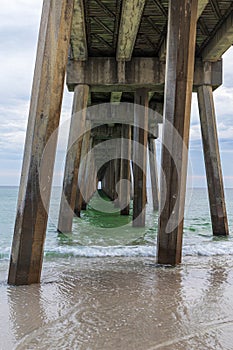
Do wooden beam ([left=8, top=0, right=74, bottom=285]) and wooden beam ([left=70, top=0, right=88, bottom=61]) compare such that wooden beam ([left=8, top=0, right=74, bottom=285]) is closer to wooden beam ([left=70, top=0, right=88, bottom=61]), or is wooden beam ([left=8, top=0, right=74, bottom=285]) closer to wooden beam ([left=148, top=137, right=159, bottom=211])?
wooden beam ([left=70, top=0, right=88, bottom=61])

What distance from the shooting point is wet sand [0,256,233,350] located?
6.59ft

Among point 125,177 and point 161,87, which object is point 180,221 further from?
point 125,177

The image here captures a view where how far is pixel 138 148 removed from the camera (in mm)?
8203

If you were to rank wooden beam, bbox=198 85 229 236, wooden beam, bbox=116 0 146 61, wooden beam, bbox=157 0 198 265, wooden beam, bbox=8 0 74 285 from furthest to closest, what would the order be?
wooden beam, bbox=198 85 229 236, wooden beam, bbox=116 0 146 61, wooden beam, bbox=157 0 198 265, wooden beam, bbox=8 0 74 285

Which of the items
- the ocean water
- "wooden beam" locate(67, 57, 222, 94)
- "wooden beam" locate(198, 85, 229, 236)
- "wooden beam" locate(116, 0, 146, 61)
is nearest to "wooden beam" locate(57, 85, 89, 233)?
"wooden beam" locate(67, 57, 222, 94)

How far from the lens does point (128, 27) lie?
6.51m

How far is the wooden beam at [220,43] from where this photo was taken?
6.47 meters

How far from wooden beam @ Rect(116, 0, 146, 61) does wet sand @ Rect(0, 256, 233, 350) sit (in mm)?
4059

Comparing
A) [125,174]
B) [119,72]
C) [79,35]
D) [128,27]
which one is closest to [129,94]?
[125,174]

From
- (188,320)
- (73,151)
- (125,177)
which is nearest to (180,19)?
(188,320)

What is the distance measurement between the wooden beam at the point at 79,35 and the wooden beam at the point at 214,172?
2.67 m

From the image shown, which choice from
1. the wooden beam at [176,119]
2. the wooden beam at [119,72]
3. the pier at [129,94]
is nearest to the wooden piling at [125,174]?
the pier at [129,94]

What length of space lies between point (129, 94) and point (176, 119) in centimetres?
731

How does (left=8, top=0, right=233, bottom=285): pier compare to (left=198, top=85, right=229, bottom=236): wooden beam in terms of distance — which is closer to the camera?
(left=8, top=0, right=233, bottom=285): pier
